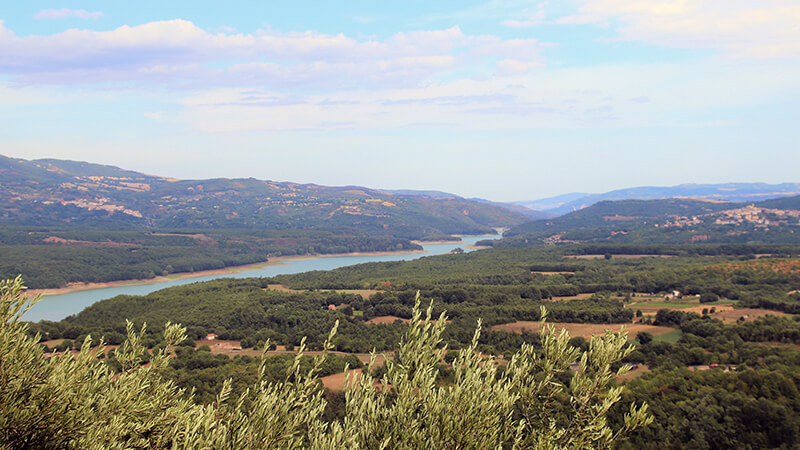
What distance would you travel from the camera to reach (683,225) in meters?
132

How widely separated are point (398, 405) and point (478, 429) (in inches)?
44.7

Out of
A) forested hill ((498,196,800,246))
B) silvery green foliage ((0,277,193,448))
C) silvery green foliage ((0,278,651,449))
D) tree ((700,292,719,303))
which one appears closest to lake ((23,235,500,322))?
forested hill ((498,196,800,246))

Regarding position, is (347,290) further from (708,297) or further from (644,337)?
(708,297)

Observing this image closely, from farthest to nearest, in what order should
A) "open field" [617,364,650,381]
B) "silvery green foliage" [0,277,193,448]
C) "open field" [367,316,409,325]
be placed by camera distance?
1. "open field" [367,316,409,325]
2. "open field" [617,364,650,381]
3. "silvery green foliage" [0,277,193,448]

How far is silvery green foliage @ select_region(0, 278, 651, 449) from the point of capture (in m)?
6.54

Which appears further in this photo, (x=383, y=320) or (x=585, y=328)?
(x=383, y=320)

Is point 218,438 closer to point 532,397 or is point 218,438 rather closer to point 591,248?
point 532,397

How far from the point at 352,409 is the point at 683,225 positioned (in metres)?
146

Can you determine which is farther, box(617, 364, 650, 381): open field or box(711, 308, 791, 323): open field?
box(711, 308, 791, 323): open field

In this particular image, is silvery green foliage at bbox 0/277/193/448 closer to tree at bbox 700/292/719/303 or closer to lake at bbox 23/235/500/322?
tree at bbox 700/292/719/303

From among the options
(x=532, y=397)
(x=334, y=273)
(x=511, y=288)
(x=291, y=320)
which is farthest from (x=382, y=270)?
(x=532, y=397)

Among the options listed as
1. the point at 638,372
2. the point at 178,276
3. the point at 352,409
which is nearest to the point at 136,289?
the point at 178,276

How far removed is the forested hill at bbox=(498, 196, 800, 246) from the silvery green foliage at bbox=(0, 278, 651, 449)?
117937 mm

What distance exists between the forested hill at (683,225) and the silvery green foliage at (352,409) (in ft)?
387
